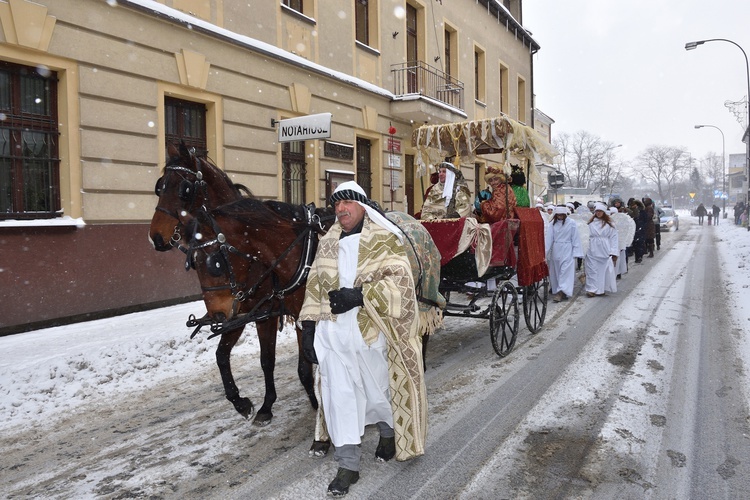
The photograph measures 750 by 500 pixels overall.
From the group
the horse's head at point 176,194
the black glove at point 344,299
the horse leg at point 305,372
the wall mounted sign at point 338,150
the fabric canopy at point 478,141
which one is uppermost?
the wall mounted sign at point 338,150

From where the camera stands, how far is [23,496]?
3312 millimetres

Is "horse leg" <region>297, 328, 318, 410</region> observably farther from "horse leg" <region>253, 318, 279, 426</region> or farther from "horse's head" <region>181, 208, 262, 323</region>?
"horse's head" <region>181, 208, 262, 323</region>

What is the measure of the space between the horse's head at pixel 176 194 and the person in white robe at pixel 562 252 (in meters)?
8.13

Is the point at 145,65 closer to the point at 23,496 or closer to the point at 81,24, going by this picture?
the point at 81,24

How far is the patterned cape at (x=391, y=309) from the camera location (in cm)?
335

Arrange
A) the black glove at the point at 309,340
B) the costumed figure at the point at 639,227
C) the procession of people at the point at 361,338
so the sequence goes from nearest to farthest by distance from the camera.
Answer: the procession of people at the point at 361,338
the black glove at the point at 309,340
the costumed figure at the point at 639,227

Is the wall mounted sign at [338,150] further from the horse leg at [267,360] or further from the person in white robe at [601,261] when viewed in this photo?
the horse leg at [267,360]

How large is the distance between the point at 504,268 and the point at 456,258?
3.05 feet

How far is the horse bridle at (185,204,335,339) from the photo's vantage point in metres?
3.96

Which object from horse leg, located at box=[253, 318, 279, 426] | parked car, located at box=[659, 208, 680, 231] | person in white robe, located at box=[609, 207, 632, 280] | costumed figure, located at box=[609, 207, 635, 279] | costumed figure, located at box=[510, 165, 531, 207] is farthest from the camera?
parked car, located at box=[659, 208, 680, 231]

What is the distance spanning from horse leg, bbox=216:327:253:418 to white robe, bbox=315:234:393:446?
1.10 m

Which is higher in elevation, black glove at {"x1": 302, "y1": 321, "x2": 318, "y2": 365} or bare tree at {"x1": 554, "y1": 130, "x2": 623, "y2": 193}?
bare tree at {"x1": 554, "y1": 130, "x2": 623, "y2": 193}

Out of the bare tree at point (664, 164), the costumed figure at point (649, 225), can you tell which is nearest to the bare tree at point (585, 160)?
the bare tree at point (664, 164)

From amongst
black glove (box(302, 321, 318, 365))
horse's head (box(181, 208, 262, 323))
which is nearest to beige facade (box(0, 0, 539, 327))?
horse's head (box(181, 208, 262, 323))
